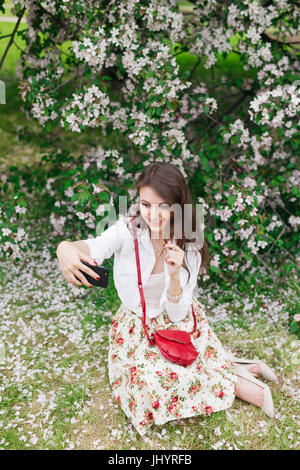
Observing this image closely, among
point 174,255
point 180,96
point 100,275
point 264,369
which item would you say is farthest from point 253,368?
point 180,96

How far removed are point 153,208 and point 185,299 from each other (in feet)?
2.09

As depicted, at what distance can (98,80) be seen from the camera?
3545 mm

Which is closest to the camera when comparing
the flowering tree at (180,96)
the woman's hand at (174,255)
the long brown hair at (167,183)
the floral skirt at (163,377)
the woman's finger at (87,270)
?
the woman's finger at (87,270)

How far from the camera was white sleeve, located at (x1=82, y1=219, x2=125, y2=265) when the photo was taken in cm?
259

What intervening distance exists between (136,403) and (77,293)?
5.06ft

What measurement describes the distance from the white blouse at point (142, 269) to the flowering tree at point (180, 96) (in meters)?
0.85

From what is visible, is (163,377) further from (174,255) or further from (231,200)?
(231,200)

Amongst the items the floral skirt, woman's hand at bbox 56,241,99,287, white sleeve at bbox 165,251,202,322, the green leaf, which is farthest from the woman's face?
the green leaf

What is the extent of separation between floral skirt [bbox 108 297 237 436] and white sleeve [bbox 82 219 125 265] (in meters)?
0.54

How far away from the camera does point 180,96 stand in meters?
4.04

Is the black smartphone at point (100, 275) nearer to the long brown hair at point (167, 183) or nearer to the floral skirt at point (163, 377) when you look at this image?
the long brown hair at point (167, 183)

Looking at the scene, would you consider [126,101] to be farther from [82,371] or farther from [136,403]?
[136,403]

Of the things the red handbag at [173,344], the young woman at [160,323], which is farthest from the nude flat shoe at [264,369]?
the red handbag at [173,344]

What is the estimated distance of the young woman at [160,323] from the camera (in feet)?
8.53
